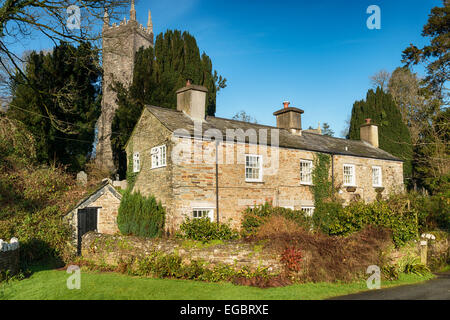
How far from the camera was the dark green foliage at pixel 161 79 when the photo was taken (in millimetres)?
23516

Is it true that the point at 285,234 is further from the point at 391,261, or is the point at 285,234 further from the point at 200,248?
the point at 391,261

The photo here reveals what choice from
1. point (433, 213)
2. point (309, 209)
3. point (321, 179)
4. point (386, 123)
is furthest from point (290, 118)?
point (386, 123)

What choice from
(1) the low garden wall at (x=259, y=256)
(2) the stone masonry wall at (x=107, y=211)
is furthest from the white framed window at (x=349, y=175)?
(2) the stone masonry wall at (x=107, y=211)

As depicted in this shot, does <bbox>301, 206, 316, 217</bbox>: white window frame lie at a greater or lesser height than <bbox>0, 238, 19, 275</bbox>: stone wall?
greater

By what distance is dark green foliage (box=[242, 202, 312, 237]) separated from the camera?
14977mm

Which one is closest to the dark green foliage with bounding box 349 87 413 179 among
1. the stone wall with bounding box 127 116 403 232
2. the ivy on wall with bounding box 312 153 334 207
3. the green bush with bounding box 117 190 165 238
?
the ivy on wall with bounding box 312 153 334 207

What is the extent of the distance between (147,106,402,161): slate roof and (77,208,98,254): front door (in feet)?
18.9

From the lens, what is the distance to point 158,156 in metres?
16.2

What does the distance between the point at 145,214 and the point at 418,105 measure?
103ft

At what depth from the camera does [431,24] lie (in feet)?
63.2

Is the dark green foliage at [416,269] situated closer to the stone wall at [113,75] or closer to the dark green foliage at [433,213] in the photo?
the dark green foliage at [433,213]

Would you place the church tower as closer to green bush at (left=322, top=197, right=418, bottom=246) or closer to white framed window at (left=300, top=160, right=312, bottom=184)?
white framed window at (left=300, top=160, right=312, bottom=184)

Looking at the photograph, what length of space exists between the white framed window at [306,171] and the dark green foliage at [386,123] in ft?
45.2
